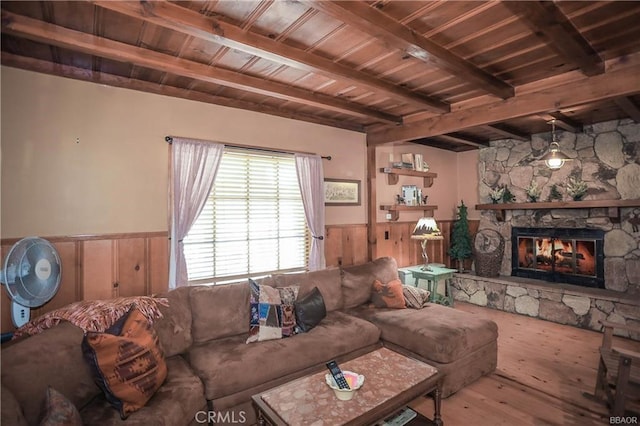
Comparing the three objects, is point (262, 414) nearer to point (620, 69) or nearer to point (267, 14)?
point (267, 14)

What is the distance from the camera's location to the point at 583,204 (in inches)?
171

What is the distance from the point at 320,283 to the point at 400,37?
7.66 feet

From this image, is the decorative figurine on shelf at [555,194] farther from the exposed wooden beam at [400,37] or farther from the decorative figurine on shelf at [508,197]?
the exposed wooden beam at [400,37]

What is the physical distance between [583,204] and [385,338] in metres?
3.45

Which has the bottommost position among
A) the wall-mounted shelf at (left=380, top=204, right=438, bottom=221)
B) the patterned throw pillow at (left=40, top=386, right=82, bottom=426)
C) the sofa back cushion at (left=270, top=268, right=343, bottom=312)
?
the patterned throw pillow at (left=40, top=386, right=82, bottom=426)

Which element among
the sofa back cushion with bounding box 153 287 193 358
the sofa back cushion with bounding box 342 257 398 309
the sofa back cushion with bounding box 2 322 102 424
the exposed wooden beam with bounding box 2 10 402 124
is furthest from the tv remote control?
the exposed wooden beam with bounding box 2 10 402 124

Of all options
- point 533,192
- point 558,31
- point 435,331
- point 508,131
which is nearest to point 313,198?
point 435,331

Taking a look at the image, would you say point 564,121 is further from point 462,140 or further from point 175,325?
point 175,325

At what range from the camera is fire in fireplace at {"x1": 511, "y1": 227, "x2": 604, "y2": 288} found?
14.5 ft

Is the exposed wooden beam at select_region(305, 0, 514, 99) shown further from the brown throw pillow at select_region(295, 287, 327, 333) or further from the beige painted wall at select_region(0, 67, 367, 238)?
the brown throw pillow at select_region(295, 287, 327, 333)

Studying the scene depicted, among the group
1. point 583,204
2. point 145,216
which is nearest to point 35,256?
point 145,216

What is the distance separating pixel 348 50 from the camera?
7.86 ft

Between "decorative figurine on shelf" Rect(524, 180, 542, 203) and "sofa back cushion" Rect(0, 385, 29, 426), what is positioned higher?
"decorative figurine on shelf" Rect(524, 180, 542, 203)

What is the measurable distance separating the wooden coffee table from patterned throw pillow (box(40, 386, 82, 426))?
86 centimetres
